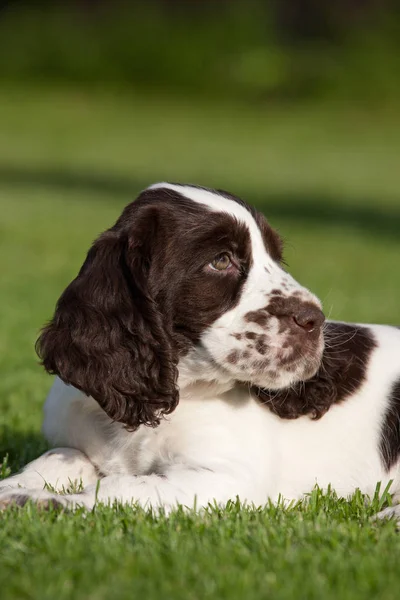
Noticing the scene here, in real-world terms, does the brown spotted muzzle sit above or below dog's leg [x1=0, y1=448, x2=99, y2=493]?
above

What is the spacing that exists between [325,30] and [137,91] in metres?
11.4

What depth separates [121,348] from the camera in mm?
4188

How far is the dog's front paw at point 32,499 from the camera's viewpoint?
12.3ft

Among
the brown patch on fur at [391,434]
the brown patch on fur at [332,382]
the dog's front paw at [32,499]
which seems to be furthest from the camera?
the brown patch on fur at [391,434]

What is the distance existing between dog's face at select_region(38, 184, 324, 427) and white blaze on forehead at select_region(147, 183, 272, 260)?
0.02 m

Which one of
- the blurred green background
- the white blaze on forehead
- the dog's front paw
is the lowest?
the blurred green background

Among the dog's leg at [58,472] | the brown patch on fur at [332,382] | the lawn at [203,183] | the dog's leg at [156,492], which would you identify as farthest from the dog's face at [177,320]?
the lawn at [203,183]

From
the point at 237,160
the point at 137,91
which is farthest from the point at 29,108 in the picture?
the point at 237,160

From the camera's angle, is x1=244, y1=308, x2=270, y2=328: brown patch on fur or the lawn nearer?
the lawn

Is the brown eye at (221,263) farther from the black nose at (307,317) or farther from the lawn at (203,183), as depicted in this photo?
the lawn at (203,183)

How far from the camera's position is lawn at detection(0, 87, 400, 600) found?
120 inches

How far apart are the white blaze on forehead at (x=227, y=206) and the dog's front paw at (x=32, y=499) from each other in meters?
1.29

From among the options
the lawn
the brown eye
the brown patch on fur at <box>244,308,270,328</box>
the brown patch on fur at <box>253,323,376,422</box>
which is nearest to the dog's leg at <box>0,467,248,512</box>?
the lawn

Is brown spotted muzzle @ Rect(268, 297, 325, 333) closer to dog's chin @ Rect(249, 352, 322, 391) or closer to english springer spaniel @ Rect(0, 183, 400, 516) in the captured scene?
english springer spaniel @ Rect(0, 183, 400, 516)
